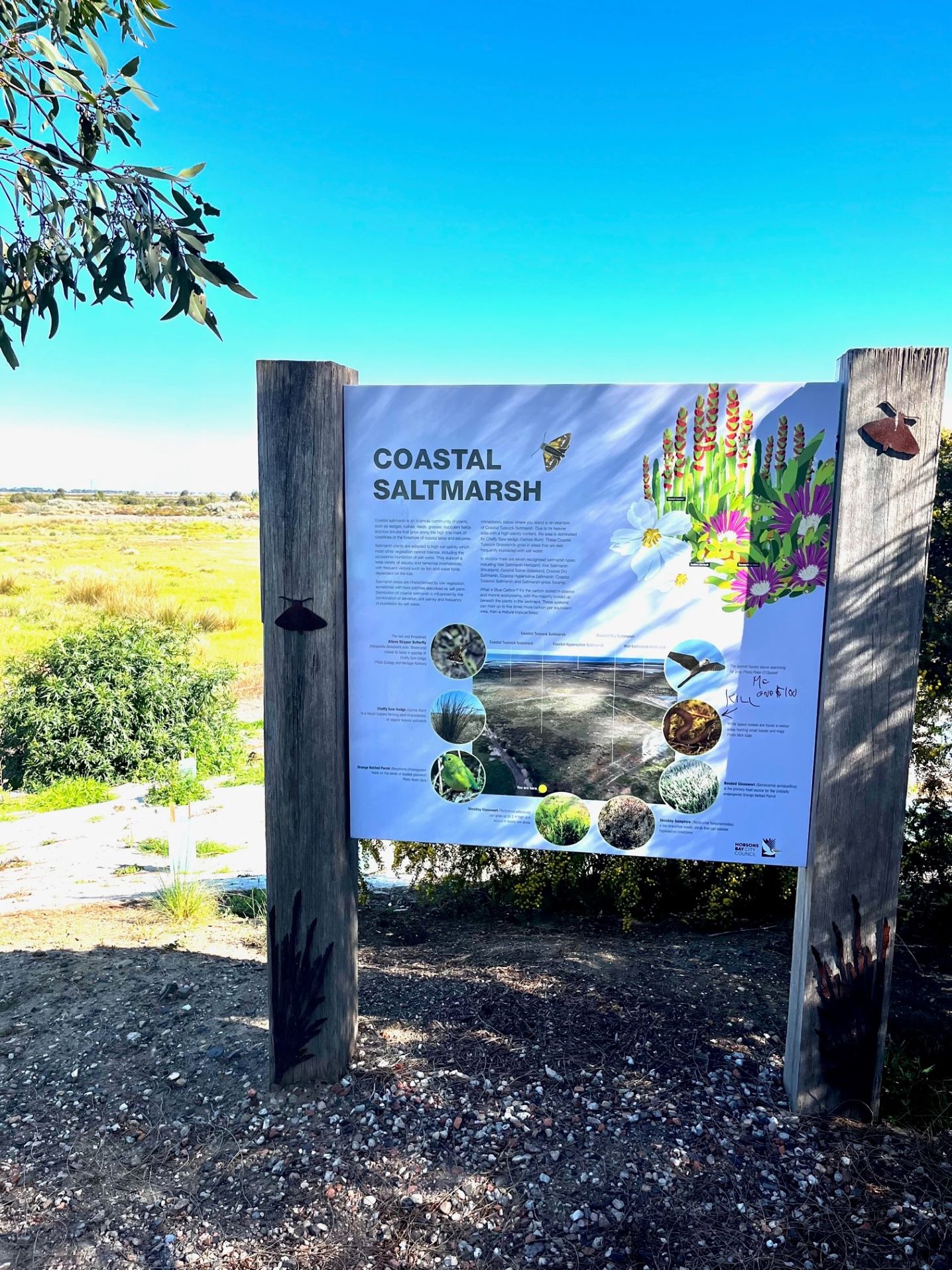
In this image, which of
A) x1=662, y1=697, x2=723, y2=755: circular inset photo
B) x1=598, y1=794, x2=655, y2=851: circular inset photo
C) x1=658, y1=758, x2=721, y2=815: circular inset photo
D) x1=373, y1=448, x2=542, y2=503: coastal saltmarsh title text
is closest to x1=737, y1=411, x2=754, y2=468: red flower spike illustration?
x1=373, y1=448, x2=542, y2=503: coastal saltmarsh title text

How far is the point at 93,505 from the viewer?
6394 centimetres

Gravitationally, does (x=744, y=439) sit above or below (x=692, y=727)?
above

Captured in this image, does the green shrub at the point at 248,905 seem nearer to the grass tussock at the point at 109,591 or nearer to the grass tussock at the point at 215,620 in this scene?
the grass tussock at the point at 215,620

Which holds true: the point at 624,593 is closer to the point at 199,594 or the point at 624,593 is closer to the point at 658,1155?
the point at 658,1155

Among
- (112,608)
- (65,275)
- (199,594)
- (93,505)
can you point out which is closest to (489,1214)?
(65,275)

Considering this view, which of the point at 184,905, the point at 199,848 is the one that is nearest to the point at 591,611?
the point at 184,905

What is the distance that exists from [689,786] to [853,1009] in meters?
0.91

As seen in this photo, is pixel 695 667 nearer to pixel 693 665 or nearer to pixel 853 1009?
pixel 693 665

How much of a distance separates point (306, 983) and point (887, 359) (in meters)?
2.78

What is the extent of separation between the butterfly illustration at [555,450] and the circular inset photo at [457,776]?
1006mm

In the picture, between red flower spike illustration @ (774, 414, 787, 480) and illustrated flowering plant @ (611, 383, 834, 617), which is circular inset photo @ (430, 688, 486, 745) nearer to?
illustrated flowering plant @ (611, 383, 834, 617)

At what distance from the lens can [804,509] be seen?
2463mm

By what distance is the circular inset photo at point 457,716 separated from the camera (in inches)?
106

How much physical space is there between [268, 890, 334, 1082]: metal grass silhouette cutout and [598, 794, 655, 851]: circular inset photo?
3.47 feet
